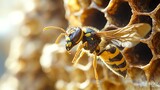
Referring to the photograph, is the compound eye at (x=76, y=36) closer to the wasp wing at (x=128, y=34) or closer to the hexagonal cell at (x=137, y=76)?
the wasp wing at (x=128, y=34)

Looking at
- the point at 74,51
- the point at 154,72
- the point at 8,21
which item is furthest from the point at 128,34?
the point at 8,21

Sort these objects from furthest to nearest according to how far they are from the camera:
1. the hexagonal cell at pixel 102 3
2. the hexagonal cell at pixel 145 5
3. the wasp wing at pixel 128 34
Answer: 1. the hexagonal cell at pixel 102 3
2. the hexagonal cell at pixel 145 5
3. the wasp wing at pixel 128 34

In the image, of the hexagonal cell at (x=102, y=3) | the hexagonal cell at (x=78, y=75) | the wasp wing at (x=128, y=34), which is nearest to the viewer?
the wasp wing at (x=128, y=34)

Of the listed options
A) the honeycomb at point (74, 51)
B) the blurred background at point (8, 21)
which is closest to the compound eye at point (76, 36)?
the honeycomb at point (74, 51)

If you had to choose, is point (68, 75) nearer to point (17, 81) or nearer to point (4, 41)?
point (17, 81)

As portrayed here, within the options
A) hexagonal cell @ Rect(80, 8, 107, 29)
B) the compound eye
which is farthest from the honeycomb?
the compound eye

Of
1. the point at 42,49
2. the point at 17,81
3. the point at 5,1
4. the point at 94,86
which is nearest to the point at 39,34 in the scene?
the point at 42,49

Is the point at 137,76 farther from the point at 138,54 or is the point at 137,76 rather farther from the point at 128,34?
the point at 128,34
